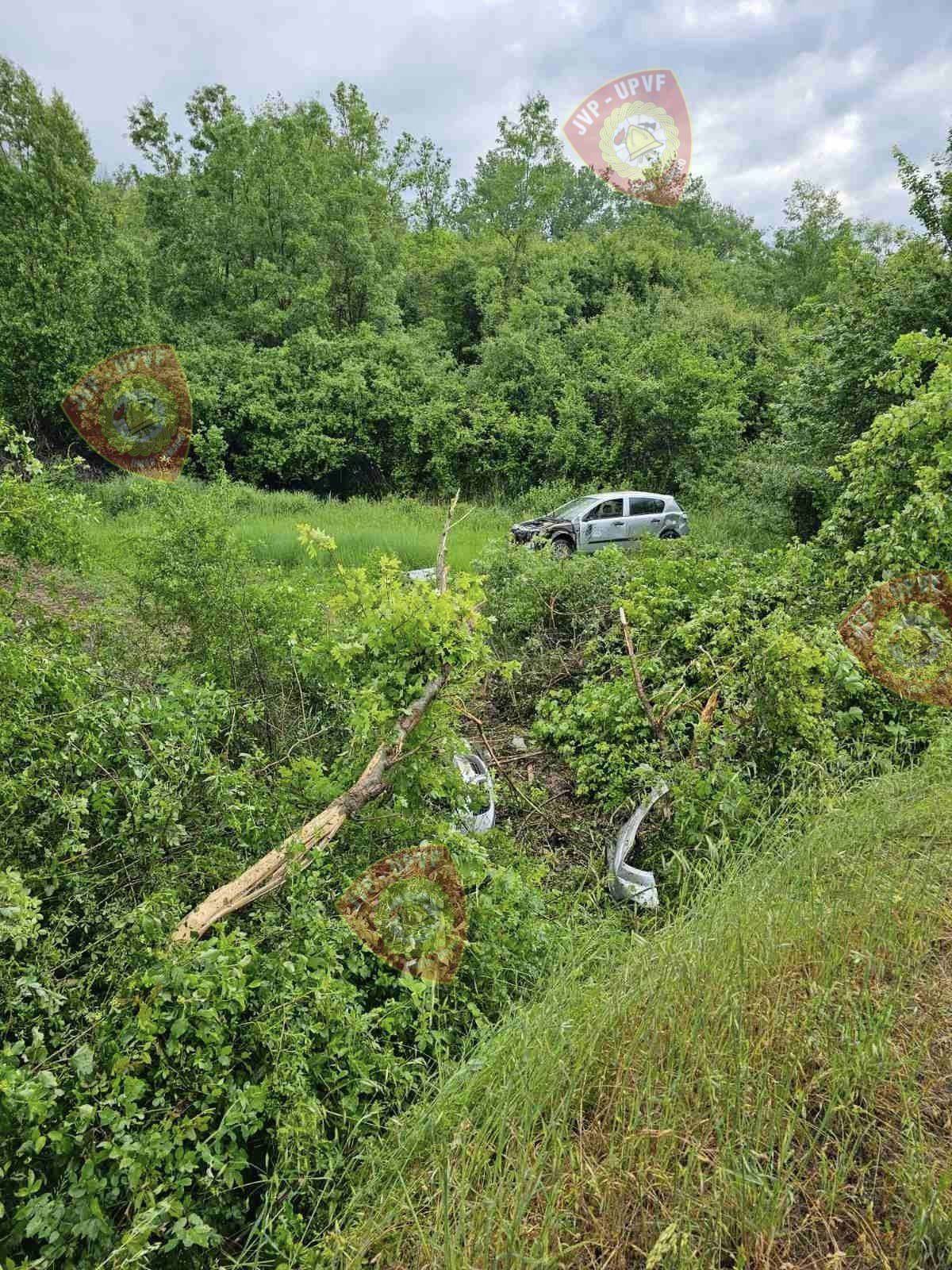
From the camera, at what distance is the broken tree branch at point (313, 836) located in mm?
2438

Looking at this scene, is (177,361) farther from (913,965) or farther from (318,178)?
(913,965)

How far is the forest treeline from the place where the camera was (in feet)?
49.4

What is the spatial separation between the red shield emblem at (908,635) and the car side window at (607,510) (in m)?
7.97

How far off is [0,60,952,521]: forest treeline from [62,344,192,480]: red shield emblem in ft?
1.16

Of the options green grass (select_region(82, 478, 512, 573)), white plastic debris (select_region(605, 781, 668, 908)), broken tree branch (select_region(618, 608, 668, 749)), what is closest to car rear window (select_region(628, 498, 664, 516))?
green grass (select_region(82, 478, 512, 573))

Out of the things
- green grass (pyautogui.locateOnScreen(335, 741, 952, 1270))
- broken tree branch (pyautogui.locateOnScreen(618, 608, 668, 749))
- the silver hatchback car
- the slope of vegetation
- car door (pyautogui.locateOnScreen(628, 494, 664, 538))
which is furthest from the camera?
car door (pyautogui.locateOnScreen(628, 494, 664, 538))

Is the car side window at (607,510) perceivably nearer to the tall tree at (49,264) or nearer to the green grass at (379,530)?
the green grass at (379,530)

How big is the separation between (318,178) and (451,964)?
74.9 feet

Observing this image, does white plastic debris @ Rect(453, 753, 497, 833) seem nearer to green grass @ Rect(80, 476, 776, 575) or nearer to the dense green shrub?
the dense green shrub

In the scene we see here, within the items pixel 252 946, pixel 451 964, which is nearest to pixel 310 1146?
pixel 252 946

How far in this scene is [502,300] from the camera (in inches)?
882

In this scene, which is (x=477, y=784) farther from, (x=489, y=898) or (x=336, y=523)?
(x=336, y=523)

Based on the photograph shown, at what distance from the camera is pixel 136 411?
15328 millimetres

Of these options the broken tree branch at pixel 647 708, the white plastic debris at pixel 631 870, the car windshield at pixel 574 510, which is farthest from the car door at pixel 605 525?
the white plastic debris at pixel 631 870
